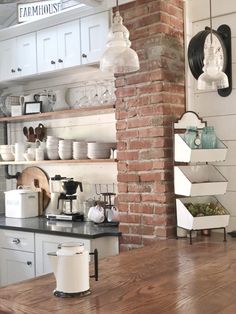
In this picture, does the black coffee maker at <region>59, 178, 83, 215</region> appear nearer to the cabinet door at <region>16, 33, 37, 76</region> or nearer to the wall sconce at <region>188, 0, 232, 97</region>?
the cabinet door at <region>16, 33, 37, 76</region>

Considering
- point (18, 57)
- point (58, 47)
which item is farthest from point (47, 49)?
point (18, 57)

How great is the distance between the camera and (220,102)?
302 centimetres

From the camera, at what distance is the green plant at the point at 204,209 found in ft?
8.87

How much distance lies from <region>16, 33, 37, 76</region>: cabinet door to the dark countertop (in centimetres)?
132

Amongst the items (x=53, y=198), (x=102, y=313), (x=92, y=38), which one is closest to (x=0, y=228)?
(x=53, y=198)

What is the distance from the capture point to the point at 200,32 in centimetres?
291

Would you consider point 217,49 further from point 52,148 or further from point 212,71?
point 52,148

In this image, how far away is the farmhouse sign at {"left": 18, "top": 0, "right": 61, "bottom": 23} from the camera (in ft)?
12.4

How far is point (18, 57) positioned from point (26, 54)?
0.39 feet

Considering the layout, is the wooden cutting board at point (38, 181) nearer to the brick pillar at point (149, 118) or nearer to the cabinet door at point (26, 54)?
the cabinet door at point (26, 54)

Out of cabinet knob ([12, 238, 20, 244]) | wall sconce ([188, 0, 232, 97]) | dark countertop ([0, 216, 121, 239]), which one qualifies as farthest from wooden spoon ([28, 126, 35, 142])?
wall sconce ([188, 0, 232, 97])

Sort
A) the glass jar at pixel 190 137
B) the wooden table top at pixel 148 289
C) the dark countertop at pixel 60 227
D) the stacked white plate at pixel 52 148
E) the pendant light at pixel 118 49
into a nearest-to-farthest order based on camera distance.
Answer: the wooden table top at pixel 148 289, the pendant light at pixel 118 49, the glass jar at pixel 190 137, the dark countertop at pixel 60 227, the stacked white plate at pixel 52 148

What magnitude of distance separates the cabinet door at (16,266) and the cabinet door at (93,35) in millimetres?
1625

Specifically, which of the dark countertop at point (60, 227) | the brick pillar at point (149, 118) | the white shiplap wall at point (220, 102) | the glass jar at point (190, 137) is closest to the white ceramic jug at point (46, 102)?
the dark countertop at point (60, 227)
